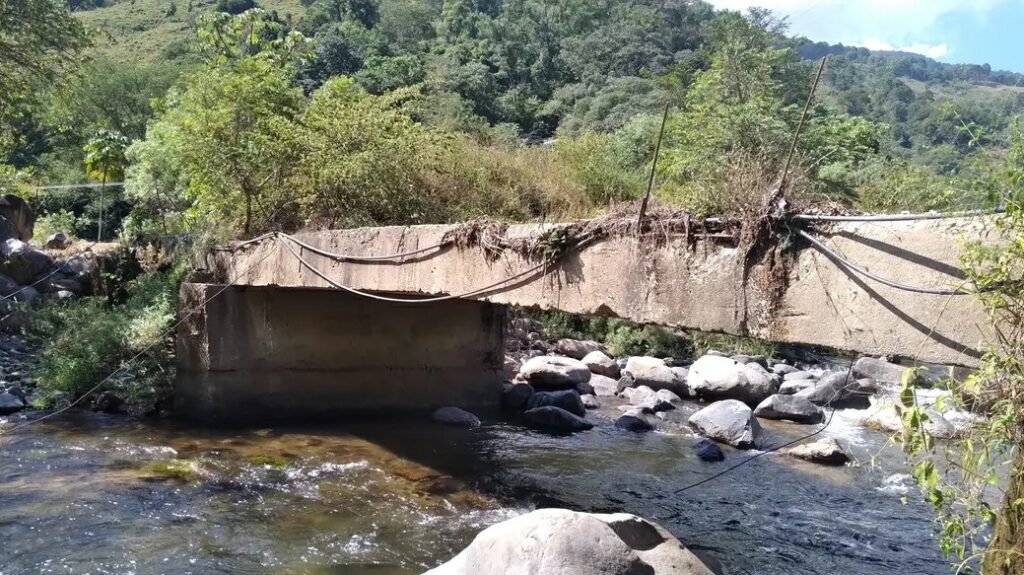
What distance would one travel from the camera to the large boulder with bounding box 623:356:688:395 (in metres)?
15.2

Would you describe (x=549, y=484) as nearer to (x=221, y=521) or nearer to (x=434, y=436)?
Result: (x=434, y=436)

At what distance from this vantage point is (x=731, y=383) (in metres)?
14.6

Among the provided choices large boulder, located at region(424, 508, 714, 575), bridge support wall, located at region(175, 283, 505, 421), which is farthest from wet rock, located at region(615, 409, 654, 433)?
large boulder, located at region(424, 508, 714, 575)

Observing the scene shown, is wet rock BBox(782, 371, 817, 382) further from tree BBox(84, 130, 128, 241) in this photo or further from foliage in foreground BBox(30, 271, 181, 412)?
tree BBox(84, 130, 128, 241)

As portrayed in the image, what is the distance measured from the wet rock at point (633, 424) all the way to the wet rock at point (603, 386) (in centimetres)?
275

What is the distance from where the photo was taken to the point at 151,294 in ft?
41.4

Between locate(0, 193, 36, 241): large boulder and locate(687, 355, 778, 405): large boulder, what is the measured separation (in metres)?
15.1

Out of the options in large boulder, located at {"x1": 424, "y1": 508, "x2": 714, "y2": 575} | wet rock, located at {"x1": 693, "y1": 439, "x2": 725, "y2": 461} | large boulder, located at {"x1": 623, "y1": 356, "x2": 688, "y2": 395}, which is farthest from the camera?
large boulder, located at {"x1": 623, "y1": 356, "x2": 688, "y2": 395}

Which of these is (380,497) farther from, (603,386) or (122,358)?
(603,386)

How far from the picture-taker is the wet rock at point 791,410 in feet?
43.0

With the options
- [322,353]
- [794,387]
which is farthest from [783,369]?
[322,353]

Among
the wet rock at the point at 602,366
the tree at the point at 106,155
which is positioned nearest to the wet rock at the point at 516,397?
the wet rock at the point at 602,366

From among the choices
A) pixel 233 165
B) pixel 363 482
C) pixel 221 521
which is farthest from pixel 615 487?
pixel 233 165

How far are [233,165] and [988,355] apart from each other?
1088 centimetres
